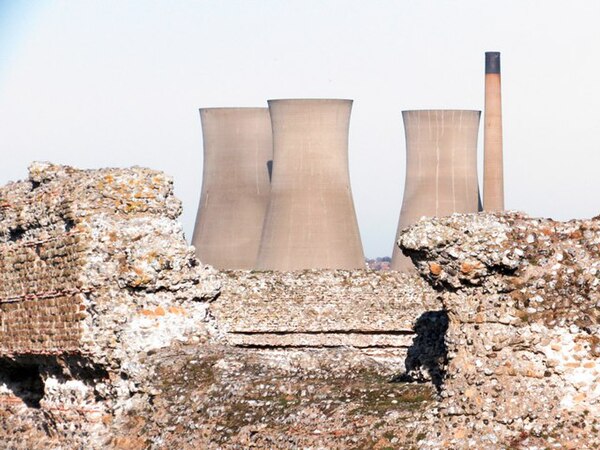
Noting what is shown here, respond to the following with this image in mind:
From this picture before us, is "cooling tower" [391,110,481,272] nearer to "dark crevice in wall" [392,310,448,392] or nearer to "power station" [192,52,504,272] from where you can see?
"power station" [192,52,504,272]

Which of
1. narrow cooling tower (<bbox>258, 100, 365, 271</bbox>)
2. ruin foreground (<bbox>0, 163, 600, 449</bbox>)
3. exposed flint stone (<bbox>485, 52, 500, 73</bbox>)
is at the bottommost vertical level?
narrow cooling tower (<bbox>258, 100, 365, 271</bbox>)

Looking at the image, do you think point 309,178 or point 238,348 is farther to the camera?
point 309,178

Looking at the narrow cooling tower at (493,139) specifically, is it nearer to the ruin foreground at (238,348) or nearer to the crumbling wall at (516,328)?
the ruin foreground at (238,348)

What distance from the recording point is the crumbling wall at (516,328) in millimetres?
6590

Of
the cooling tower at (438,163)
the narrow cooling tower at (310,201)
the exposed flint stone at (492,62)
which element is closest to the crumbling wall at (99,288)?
the narrow cooling tower at (310,201)

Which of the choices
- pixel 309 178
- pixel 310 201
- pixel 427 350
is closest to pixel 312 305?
pixel 427 350

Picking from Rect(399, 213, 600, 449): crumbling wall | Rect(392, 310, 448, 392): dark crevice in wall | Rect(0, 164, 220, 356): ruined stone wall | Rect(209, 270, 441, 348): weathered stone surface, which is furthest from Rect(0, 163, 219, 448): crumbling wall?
Rect(209, 270, 441, 348): weathered stone surface

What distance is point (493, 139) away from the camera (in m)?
33.4

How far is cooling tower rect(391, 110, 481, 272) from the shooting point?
101 ft

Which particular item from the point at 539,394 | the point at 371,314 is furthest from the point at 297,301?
the point at 539,394

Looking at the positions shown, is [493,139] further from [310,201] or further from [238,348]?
[238,348]

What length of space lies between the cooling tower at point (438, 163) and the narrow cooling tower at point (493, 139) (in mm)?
938

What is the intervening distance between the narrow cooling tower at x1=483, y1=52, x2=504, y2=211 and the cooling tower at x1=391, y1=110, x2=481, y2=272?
94cm

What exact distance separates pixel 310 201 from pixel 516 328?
77.5 feet
